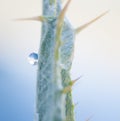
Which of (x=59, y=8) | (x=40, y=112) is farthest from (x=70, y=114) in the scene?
(x=59, y=8)

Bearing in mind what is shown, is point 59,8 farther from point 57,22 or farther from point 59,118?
point 59,118

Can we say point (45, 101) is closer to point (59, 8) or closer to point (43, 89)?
point (43, 89)

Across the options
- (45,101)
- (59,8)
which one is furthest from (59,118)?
(59,8)

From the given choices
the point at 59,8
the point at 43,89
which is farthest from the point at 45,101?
the point at 59,8

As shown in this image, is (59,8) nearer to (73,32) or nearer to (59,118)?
(73,32)

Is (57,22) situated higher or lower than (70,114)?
higher

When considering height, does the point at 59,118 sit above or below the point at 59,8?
below

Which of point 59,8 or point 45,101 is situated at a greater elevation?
point 59,8
